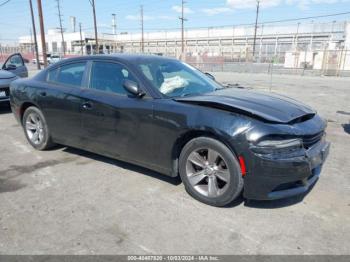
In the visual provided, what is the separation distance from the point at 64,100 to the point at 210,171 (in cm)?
250

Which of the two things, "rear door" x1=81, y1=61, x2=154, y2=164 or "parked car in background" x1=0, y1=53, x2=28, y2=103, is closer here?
"rear door" x1=81, y1=61, x2=154, y2=164

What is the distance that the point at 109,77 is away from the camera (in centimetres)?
422

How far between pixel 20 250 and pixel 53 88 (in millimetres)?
2782

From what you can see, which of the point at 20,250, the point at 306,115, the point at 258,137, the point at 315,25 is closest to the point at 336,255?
the point at 258,137

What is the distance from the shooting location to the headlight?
298 cm

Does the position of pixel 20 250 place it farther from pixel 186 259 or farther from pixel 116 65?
pixel 116 65

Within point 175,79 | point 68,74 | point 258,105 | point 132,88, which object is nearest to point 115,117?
point 132,88

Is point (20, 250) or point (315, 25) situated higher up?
point (315, 25)

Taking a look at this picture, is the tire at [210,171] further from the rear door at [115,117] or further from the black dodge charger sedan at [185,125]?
the rear door at [115,117]

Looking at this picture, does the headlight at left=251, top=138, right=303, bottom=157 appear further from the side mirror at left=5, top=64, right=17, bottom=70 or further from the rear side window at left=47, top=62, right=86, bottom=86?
the side mirror at left=5, top=64, right=17, bottom=70

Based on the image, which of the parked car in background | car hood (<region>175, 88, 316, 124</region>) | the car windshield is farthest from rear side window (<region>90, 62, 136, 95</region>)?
the parked car in background

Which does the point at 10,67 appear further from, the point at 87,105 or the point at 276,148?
the point at 276,148

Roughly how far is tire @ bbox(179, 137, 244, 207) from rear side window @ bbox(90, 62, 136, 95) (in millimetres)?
1217

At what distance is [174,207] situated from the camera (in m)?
3.42
